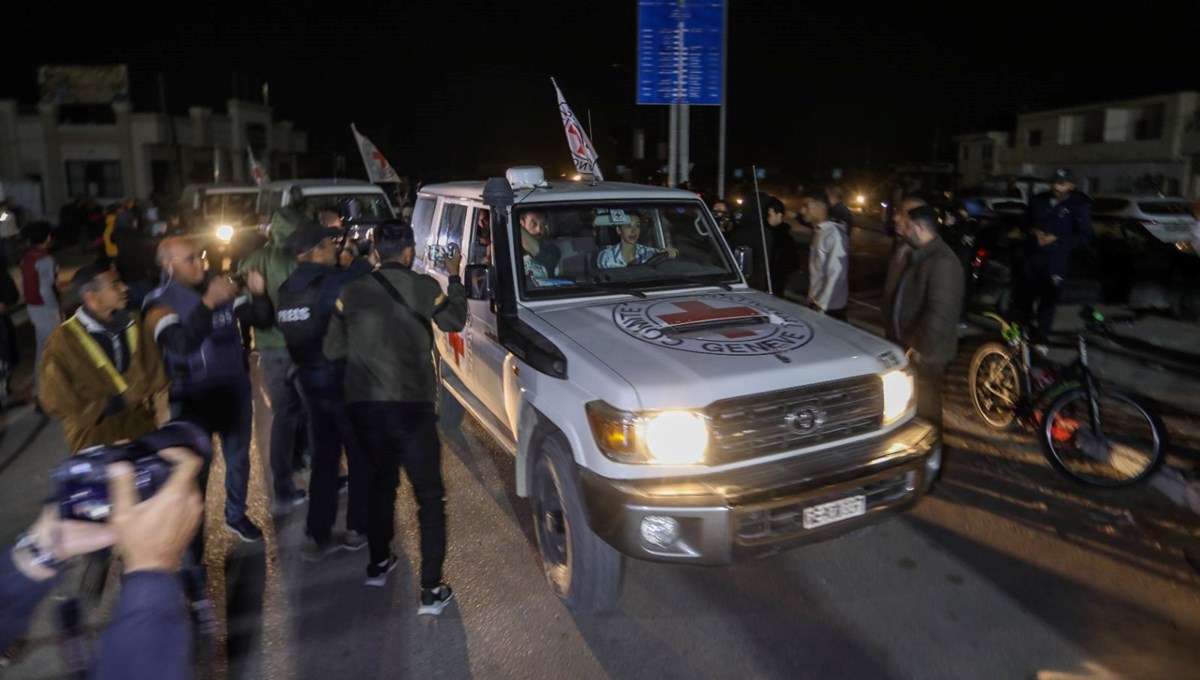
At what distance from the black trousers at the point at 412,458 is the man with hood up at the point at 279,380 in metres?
1.23

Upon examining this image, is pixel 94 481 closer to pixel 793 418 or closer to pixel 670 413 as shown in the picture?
pixel 670 413

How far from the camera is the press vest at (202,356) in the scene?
14.1 ft

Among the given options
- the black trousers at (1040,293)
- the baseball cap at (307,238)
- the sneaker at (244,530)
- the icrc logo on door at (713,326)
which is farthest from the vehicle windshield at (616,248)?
the black trousers at (1040,293)

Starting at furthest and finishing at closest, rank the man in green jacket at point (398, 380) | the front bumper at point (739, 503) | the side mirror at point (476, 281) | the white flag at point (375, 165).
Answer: the white flag at point (375, 165) < the side mirror at point (476, 281) < the man in green jacket at point (398, 380) < the front bumper at point (739, 503)

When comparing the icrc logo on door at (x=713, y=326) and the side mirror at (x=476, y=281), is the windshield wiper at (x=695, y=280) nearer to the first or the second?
the icrc logo on door at (x=713, y=326)

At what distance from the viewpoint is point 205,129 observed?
154 feet

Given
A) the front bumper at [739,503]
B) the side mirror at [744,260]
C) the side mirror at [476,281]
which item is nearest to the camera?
the front bumper at [739,503]

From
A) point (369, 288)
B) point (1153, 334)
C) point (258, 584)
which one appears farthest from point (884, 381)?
point (1153, 334)

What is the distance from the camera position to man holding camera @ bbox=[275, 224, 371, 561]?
4461mm

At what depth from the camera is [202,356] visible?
14.4 ft

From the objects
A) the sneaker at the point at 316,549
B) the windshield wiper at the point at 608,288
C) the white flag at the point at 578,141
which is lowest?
the sneaker at the point at 316,549

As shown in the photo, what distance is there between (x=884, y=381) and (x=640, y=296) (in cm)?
152

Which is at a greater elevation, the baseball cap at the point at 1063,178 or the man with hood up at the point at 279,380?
the baseball cap at the point at 1063,178

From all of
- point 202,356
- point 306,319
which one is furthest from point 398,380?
point 202,356
